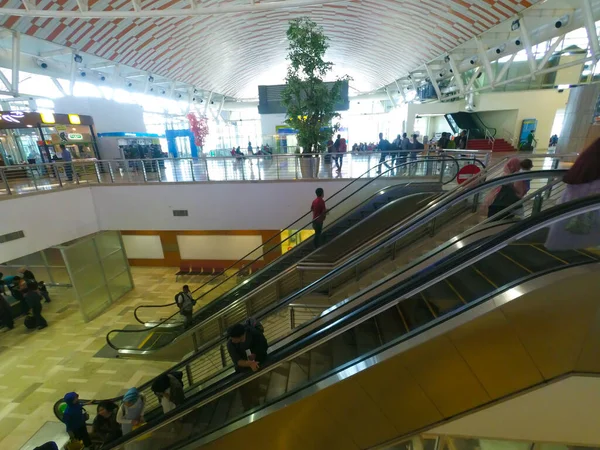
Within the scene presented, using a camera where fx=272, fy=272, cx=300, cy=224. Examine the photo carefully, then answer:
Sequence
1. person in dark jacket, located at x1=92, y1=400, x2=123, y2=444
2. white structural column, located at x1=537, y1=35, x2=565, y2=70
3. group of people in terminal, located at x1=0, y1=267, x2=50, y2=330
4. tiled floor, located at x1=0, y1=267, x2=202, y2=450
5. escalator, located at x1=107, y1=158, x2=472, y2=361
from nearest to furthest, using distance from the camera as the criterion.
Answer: person in dark jacket, located at x1=92, y1=400, x2=123, y2=444
tiled floor, located at x1=0, y1=267, x2=202, y2=450
escalator, located at x1=107, y1=158, x2=472, y2=361
group of people in terminal, located at x1=0, y1=267, x2=50, y2=330
white structural column, located at x1=537, y1=35, x2=565, y2=70

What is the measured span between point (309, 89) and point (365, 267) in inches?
244

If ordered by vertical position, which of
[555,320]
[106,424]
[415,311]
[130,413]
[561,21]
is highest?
[561,21]

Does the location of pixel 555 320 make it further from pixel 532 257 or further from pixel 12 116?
pixel 12 116

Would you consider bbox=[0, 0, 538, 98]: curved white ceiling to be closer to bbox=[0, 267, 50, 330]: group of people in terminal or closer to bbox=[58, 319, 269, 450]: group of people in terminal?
bbox=[0, 267, 50, 330]: group of people in terminal

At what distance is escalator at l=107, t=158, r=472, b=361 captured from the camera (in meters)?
6.52

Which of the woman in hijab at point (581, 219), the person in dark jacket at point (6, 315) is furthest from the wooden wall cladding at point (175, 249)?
the woman in hijab at point (581, 219)

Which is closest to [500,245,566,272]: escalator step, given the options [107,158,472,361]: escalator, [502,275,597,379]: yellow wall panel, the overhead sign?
[502,275,597,379]: yellow wall panel

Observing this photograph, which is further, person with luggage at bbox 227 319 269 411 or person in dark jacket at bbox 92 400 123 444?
person in dark jacket at bbox 92 400 123 444

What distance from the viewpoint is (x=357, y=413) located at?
106 inches

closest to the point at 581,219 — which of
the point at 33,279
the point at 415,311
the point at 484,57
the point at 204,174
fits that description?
the point at 415,311

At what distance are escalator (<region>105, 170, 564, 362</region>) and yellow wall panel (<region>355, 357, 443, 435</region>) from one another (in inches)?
66.9

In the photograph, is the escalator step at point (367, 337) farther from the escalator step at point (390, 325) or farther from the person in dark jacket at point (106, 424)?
the person in dark jacket at point (106, 424)

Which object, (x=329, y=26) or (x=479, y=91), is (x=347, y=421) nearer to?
(x=479, y=91)

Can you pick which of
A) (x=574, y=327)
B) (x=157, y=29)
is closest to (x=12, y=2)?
(x=157, y=29)
